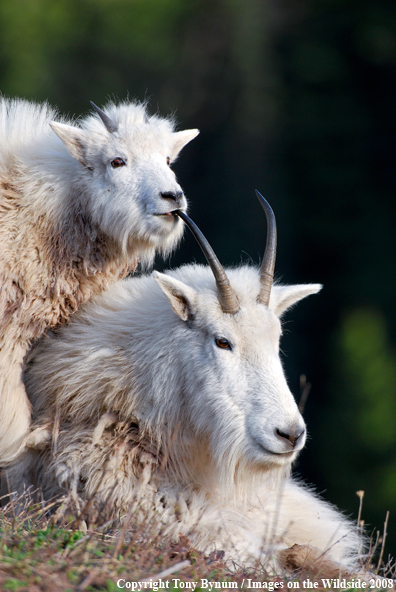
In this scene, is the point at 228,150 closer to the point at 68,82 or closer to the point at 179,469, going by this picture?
the point at 68,82

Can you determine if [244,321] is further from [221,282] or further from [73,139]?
[73,139]

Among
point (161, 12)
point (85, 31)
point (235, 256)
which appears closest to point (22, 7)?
point (85, 31)

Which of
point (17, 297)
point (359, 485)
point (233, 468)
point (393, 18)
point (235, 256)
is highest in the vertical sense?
point (393, 18)

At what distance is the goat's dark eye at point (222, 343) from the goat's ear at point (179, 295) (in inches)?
10.4

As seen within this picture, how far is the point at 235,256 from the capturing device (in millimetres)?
14914

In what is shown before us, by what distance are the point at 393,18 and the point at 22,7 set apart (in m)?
8.11

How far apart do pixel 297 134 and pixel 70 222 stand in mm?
13205

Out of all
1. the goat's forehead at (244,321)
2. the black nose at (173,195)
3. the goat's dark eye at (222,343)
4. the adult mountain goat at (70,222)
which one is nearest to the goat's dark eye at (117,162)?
the adult mountain goat at (70,222)

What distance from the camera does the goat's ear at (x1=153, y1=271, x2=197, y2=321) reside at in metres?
4.26

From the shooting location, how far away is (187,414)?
4348mm

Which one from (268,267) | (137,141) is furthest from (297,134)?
(268,267)

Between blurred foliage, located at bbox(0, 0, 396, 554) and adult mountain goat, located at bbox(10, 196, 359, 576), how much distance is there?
883cm

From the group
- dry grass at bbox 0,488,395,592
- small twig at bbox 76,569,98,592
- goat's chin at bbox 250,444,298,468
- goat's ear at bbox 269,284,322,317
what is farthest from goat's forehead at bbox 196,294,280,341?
small twig at bbox 76,569,98,592

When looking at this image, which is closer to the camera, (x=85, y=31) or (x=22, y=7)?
(x=22, y=7)
